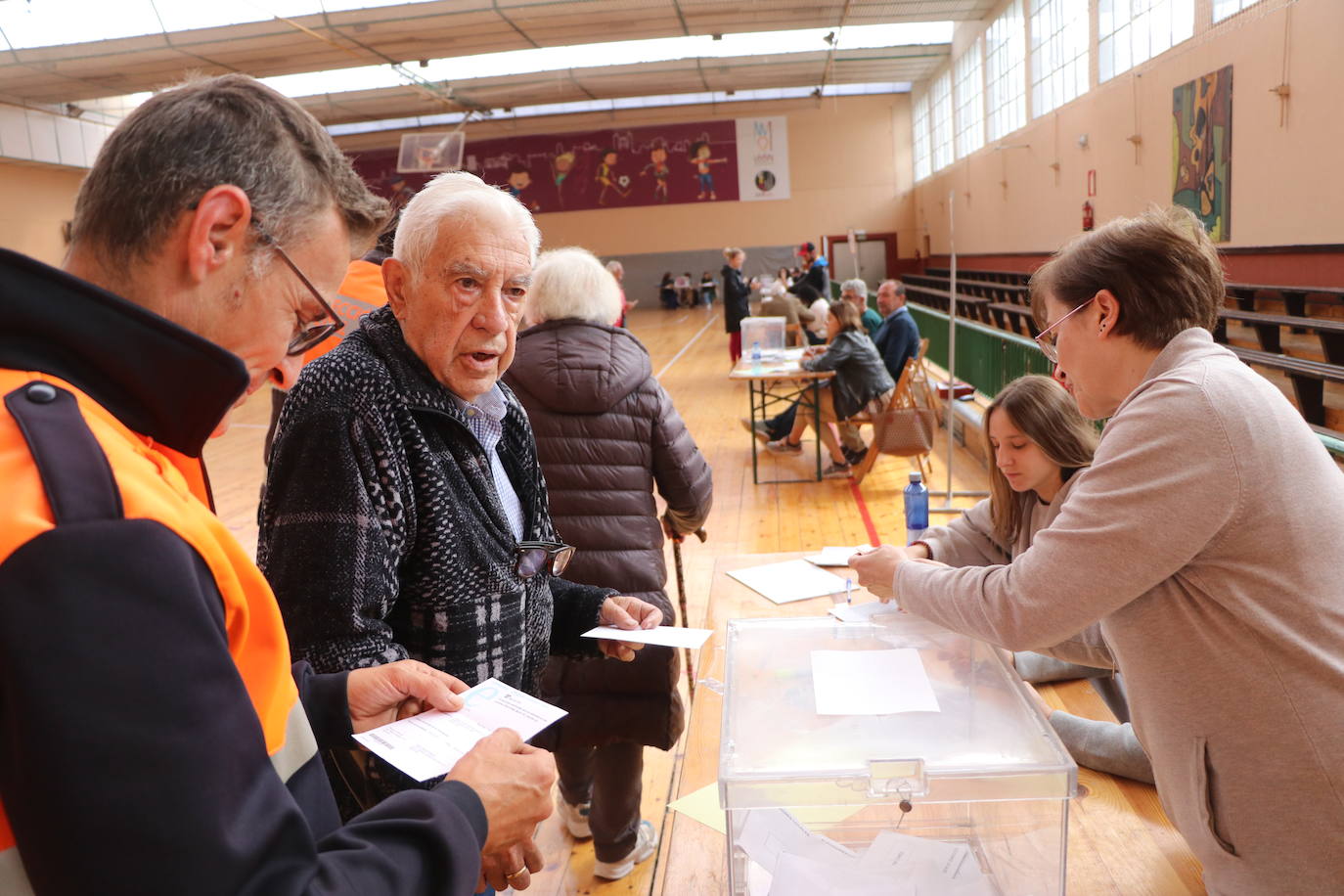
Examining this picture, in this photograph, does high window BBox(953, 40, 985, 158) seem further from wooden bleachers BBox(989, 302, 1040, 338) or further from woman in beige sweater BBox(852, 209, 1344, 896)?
woman in beige sweater BBox(852, 209, 1344, 896)

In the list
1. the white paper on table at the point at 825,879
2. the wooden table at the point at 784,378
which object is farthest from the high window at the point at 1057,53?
the white paper on table at the point at 825,879

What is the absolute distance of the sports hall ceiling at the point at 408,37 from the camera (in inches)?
540

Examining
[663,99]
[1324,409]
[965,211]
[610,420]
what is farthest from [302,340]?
[663,99]

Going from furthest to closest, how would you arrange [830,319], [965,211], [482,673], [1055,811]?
[965,211] → [830,319] → [482,673] → [1055,811]

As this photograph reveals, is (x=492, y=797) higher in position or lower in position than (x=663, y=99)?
lower

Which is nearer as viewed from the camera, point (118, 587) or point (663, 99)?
point (118, 587)

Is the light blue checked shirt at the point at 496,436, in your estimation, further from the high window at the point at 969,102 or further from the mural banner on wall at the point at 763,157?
the mural banner on wall at the point at 763,157

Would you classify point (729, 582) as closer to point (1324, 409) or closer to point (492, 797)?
point (492, 797)

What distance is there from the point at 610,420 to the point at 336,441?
138 cm

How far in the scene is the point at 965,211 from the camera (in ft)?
61.9

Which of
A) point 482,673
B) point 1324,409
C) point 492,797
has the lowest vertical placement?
point 1324,409

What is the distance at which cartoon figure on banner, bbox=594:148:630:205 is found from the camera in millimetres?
24562

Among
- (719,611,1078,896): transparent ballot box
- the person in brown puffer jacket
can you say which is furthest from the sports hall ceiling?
(719,611,1078,896): transparent ballot box

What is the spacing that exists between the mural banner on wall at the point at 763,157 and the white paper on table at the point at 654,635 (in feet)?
78.0
